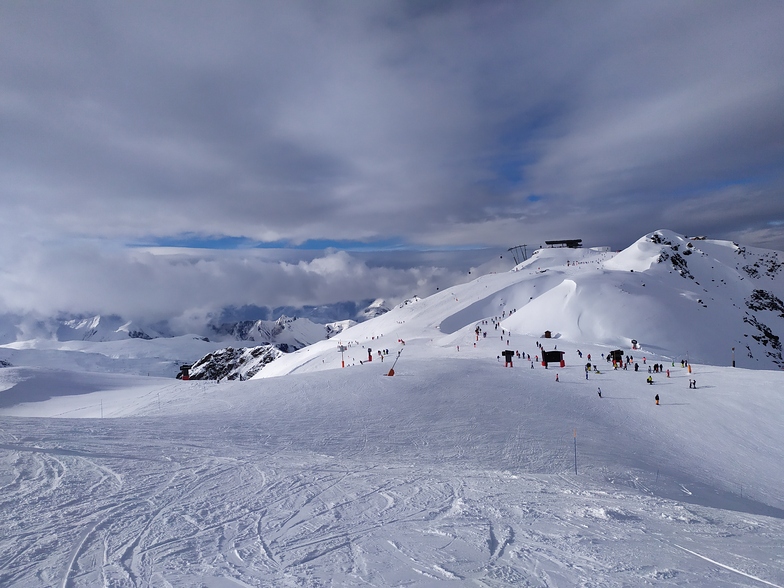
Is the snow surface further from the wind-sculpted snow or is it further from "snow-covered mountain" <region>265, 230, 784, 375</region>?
"snow-covered mountain" <region>265, 230, 784, 375</region>

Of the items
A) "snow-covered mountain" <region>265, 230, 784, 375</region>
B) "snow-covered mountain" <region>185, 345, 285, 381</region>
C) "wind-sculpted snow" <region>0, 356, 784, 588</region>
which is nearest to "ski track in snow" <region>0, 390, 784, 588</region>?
"wind-sculpted snow" <region>0, 356, 784, 588</region>

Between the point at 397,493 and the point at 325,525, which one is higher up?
the point at 325,525

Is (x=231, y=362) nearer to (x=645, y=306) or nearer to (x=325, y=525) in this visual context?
(x=645, y=306)

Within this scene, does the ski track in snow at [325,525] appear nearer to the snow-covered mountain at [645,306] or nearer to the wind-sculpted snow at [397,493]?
the wind-sculpted snow at [397,493]

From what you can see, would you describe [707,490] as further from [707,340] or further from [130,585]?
[707,340]

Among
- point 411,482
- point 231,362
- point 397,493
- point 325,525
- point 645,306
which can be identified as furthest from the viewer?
point 231,362

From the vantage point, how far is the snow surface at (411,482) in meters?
7.04

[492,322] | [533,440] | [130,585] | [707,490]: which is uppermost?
[492,322]

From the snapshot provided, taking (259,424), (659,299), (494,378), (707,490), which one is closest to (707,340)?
(659,299)

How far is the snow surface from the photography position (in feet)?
23.1

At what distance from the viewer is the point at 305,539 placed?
7984 mm

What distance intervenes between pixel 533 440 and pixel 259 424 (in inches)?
473

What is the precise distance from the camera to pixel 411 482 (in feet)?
38.8

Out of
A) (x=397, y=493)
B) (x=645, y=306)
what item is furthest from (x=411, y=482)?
(x=645, y=306)
